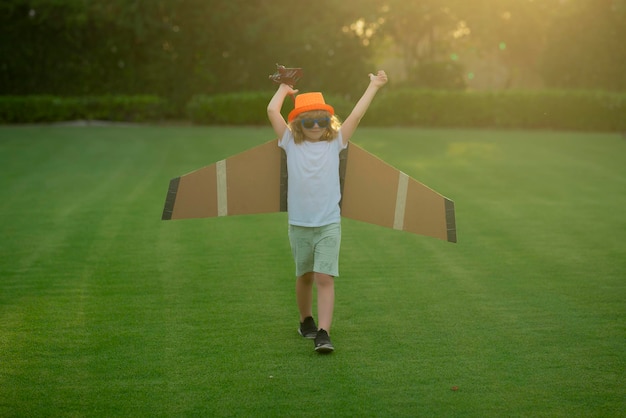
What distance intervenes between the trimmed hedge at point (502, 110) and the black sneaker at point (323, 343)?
2256 centimetres

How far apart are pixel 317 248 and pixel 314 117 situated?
83 centimetres

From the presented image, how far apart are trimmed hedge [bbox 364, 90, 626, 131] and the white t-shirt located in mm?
22302

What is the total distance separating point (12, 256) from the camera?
9.06 m

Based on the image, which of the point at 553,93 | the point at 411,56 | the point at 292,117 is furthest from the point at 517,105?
the point at 292,117

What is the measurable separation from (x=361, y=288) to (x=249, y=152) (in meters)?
1.92

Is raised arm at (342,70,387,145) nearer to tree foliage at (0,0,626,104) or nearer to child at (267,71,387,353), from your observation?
child at (267,71,387,353)

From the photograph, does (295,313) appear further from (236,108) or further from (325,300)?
(236,108)

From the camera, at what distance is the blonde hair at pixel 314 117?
581 cm

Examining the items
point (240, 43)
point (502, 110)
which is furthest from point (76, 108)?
point (502, 110)

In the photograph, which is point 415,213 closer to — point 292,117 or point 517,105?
point 292,117

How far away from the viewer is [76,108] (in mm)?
29125

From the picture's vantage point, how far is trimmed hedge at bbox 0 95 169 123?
2853 cm

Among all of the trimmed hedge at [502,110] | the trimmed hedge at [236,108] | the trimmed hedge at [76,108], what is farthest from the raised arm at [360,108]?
the trimmed hedge at [76,108]

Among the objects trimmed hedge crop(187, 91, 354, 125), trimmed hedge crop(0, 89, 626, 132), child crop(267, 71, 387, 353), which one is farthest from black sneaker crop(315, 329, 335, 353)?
trimmed hedge crop(187, 91, 354, 125)
